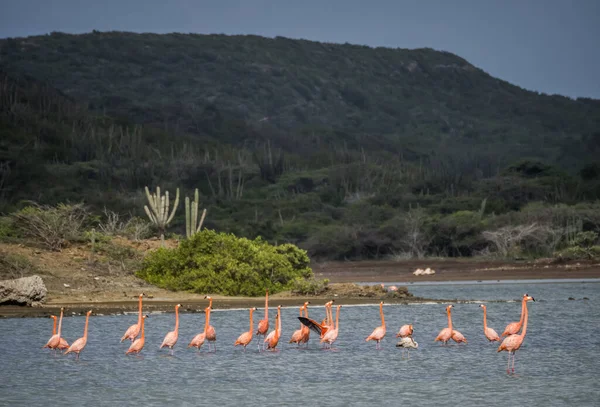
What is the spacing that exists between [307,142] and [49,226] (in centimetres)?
9401

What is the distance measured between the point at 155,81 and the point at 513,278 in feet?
377

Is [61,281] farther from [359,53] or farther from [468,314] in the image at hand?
[359,53]

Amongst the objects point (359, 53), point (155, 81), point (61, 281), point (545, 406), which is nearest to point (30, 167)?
point (61, 281)

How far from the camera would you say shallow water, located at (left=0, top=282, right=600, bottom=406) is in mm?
13211

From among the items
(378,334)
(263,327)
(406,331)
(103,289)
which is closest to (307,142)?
(103,289)

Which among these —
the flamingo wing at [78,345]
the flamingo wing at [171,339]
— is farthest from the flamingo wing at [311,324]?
the flamingo wing at [78,345]

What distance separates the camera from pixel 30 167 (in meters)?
65.4

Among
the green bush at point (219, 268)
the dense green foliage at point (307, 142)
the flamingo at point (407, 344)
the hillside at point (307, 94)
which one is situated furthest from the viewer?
the hillside at point (307, 94)

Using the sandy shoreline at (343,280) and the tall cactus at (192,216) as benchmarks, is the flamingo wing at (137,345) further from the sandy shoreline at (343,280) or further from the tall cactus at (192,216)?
the tall cactus at (192,216)

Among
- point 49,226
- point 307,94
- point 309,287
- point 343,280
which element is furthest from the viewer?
point 307,94

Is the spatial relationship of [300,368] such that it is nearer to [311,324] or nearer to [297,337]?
[311,324]

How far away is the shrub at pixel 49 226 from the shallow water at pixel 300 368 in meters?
6.88

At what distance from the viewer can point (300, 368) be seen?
15875 mm

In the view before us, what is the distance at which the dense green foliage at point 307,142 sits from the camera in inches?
2089
